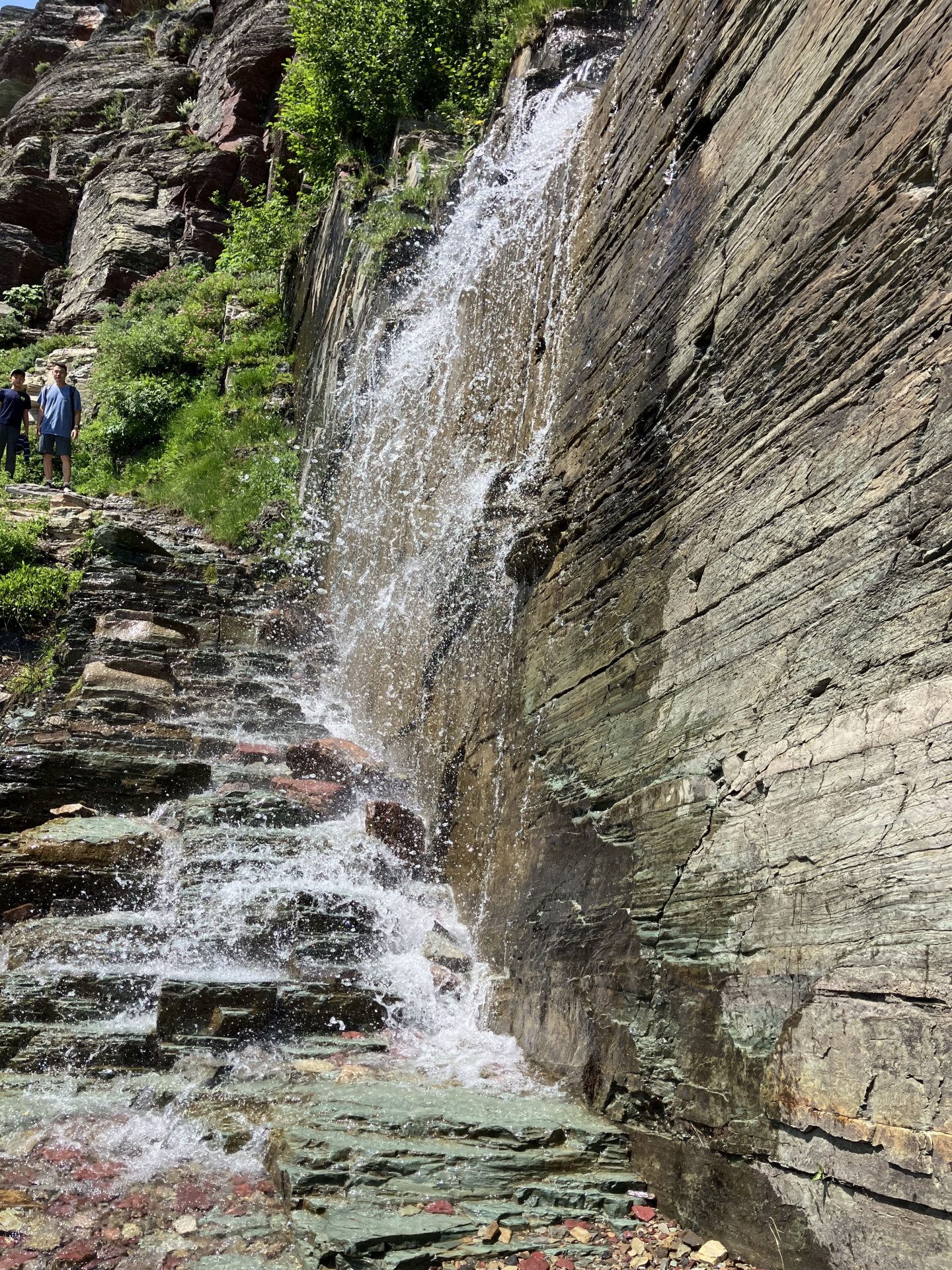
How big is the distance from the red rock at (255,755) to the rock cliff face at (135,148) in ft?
42.3

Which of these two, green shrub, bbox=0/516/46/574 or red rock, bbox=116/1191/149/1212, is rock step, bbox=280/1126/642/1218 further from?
green shrub, bbox=0/516/46/574

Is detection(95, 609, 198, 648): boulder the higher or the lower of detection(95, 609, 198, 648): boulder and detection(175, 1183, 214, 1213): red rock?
the higher

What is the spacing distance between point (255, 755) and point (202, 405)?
27.2ft

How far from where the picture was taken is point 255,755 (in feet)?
25.0

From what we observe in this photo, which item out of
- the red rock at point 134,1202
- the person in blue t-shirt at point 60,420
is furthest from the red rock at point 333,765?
the person in blue t-shirt at point 60,420

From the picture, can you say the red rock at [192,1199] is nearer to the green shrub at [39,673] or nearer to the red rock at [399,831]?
the red rock at [399,831]

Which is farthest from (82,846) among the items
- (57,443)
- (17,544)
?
(57,443)

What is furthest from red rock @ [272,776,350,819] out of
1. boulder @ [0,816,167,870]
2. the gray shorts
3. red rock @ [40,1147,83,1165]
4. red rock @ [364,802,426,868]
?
the gray shorts

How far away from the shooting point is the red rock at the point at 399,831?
630 cm

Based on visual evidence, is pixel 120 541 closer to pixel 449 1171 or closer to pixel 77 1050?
pixel 77 1050

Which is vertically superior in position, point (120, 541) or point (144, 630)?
point (120, 541)

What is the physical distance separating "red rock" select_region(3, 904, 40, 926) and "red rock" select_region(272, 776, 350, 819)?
170 centimetres

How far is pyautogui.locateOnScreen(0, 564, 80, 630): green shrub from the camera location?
938 centimetres

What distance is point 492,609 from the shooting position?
584 centimetres
